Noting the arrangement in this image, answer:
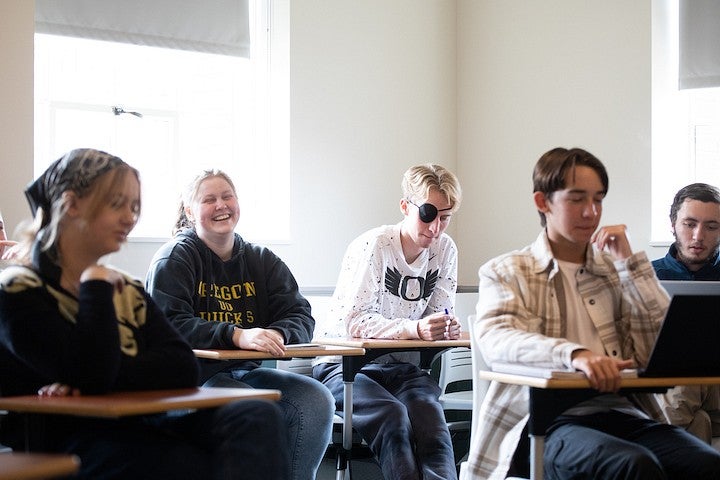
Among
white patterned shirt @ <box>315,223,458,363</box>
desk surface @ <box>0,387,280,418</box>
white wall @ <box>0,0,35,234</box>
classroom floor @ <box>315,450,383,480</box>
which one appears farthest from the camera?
classroom floor @ <box>315,450,383,480</box>

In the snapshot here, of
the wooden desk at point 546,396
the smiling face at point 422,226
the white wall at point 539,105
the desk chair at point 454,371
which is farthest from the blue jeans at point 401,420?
the white wall at point 539,105

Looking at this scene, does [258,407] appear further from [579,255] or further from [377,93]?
[377,93]

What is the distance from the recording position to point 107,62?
5.04 metres

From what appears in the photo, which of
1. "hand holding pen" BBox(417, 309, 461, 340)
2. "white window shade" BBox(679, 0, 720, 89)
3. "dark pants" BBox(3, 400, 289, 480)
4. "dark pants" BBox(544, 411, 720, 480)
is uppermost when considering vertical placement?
"white window shade" BBox(679, 0, 720, 89)

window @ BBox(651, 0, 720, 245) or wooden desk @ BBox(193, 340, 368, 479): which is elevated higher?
window @ BBox(651, 0, 720, 245)

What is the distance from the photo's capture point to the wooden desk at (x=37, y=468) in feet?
4.62

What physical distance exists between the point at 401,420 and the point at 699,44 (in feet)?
9.81

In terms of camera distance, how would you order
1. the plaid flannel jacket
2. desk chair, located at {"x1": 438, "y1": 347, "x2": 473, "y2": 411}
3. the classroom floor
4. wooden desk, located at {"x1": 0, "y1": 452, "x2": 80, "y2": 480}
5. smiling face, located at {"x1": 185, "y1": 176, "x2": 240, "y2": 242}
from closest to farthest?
wooden desk, located at {"x1": 0, "y1": 452, "x2": 80, "y2": 480} < the plaid flannel jacket < smiling face, located at {"x1": 185, "y1": 176, "x2": 240, "y2": 242} < desk chair, located at {"x1": 438, "y1": 347, "x2": 473, "y2": 411} < the classroom floor

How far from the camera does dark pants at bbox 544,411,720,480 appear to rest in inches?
88.1

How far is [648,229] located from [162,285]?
2.96 meters

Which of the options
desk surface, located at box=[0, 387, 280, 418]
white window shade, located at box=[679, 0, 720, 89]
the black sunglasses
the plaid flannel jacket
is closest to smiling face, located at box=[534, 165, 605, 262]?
the plaid flannel jacket

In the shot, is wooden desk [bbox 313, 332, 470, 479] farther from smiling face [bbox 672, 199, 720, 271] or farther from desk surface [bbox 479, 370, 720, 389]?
desk surface [bbox 479, 370, 720, 389]

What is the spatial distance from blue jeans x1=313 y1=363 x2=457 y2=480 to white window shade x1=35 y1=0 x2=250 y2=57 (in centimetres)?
209

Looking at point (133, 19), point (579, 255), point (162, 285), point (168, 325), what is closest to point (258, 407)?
point (168, 325)
